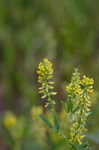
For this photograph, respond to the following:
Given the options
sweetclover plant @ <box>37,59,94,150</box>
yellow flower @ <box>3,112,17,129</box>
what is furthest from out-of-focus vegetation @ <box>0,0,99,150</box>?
sweetclover plant @ <box>37,59,94,150</box>

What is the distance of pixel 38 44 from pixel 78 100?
8.49 ft

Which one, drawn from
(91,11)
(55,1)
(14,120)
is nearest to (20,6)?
(55,1)

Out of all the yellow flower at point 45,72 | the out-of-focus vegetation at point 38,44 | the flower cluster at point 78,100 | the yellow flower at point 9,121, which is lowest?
the flower cluster at point 78,100

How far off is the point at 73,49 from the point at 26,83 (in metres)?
0.37

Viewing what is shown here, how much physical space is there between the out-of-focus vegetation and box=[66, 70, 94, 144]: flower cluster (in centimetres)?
164

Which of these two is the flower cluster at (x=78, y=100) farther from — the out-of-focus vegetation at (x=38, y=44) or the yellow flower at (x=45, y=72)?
the out-of-focus vegetation at (x=38, y=44)

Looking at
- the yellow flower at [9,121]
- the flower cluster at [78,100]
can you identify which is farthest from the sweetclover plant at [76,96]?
the yellow flower at [9,121]

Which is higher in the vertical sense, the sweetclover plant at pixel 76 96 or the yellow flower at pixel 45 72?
the yellow flower at pixel 45 72

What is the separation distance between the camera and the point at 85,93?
4.81ft

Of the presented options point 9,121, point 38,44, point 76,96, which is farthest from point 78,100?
point 38,44

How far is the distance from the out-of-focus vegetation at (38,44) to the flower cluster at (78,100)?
1.64 meters

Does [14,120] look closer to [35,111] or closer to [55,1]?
[35,111]

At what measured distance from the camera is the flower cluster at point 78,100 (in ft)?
4.81

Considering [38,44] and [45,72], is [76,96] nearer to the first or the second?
[45,72]
